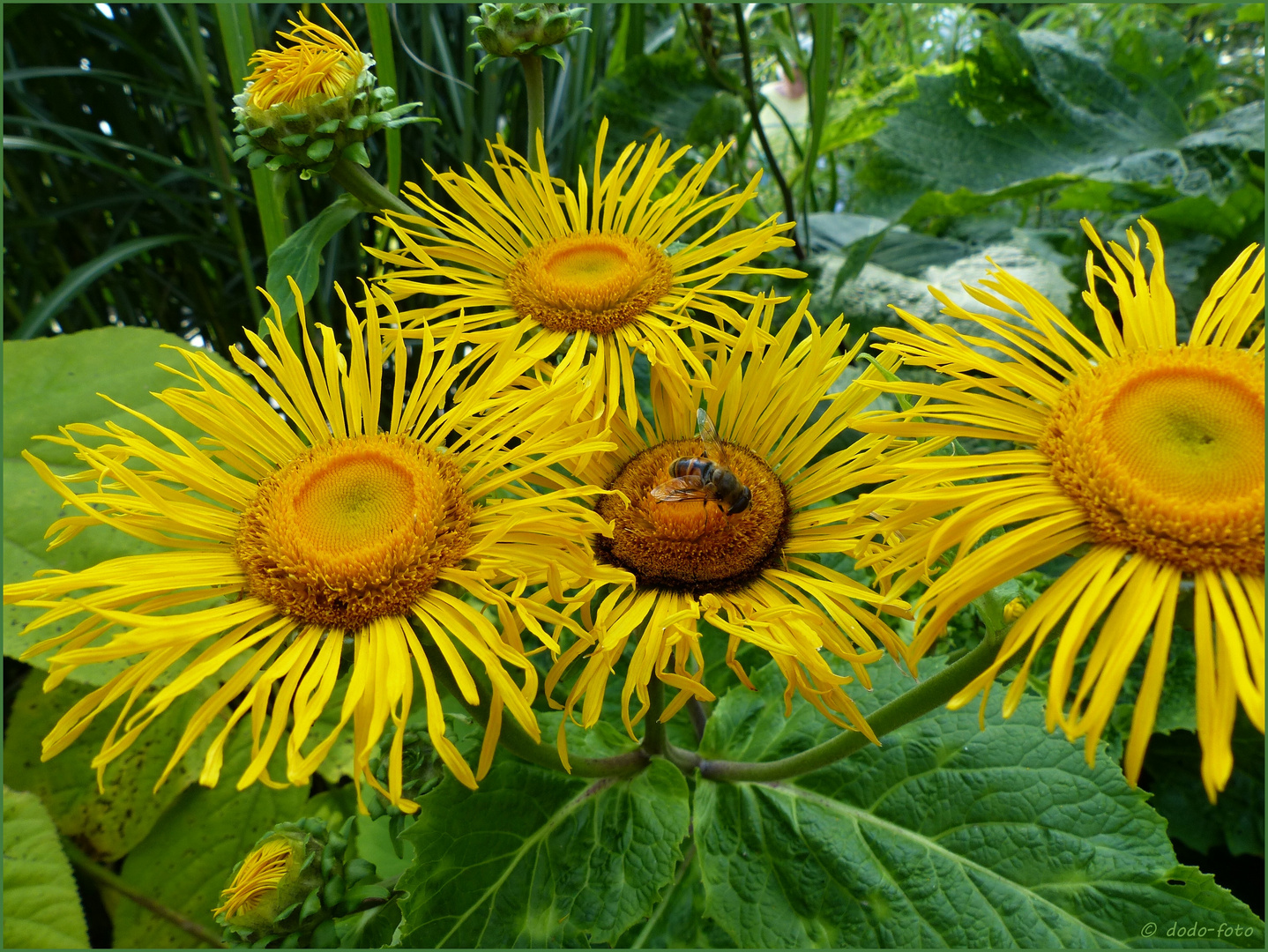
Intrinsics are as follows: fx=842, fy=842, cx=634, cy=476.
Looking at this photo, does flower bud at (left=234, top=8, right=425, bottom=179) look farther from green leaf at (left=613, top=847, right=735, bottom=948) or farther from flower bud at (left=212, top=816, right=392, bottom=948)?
green leaf at (left=613, top=847, right=735, bottom=948)

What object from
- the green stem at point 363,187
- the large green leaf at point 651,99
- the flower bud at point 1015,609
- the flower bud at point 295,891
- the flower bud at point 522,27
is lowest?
the flower bud at point 295,891

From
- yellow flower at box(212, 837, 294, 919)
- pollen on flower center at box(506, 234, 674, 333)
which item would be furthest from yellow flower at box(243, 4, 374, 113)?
yellow flower at box(212, 837, 294, 919)

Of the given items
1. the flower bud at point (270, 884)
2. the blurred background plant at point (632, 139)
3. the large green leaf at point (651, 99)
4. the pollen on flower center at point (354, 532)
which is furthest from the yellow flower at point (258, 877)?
the large green leaf at point (651, 99)

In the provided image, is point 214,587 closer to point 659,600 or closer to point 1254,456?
point 659,600

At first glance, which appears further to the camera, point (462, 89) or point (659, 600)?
point (462, 89)

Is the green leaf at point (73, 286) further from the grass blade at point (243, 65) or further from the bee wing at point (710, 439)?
the bee wing at point (710, 439)

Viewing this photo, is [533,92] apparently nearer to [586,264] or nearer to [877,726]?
[586,264]

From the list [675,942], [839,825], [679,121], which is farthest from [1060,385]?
[679,121]
